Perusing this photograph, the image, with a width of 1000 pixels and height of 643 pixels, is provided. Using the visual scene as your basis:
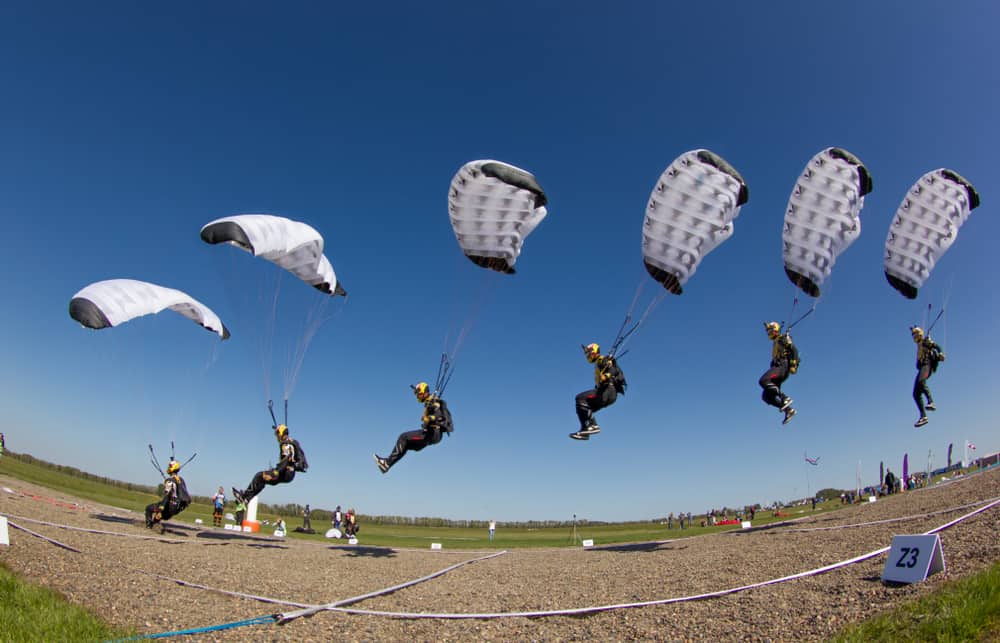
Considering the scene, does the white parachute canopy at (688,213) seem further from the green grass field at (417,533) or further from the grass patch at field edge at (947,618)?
the green grass field at (417,533)

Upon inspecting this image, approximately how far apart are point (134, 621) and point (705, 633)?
7.02 m

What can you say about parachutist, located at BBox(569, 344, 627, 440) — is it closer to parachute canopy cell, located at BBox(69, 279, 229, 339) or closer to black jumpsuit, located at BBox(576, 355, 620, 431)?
black jumpsuit, located at BBox(576, 355, 620, 431)

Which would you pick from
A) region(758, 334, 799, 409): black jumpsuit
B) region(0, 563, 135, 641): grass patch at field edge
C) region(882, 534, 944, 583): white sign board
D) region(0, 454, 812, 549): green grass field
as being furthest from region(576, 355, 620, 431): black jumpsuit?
region(0, 563, 135, 641): grass patch at field edge

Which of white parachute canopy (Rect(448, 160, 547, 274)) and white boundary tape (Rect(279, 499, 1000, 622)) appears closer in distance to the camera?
white boundary tape (Rect(279, 499, 1000, 622))

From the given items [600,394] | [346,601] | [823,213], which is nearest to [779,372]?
[823,213]

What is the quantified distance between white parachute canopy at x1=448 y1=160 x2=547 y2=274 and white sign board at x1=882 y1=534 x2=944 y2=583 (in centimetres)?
919

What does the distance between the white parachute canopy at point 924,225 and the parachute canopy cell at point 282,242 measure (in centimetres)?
1717

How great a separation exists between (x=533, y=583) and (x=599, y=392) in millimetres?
5155

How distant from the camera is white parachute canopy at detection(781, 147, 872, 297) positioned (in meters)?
13.4

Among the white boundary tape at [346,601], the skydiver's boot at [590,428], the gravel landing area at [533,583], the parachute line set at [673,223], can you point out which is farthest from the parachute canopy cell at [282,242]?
the skydiver's boot at [590,428]

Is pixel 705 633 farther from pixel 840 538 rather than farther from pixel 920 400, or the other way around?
pixel 920 400

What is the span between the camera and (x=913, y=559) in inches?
253

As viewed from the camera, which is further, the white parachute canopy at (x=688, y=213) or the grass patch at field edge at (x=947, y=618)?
the white parachute canopy at (x=688, y=213)

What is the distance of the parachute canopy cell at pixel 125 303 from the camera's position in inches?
529
